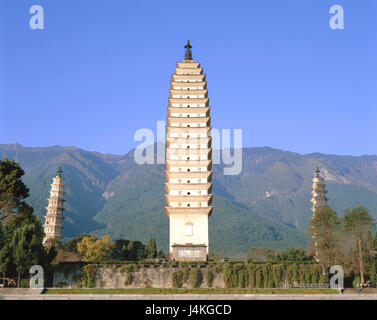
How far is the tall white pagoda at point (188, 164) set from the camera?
61125 millimetres

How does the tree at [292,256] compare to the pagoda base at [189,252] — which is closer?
the pagoda base at [189,252]

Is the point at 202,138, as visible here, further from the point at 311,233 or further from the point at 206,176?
the point at 311,233

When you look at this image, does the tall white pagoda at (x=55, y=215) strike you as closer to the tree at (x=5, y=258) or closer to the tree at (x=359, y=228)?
the tree at (x=5, y=258)

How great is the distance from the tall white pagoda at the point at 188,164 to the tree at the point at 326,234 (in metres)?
13.1

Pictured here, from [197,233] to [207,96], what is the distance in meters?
19.6

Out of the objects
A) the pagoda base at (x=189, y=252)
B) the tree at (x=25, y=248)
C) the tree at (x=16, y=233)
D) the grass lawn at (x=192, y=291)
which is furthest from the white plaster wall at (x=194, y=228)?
the tree at (x=25, y=248)

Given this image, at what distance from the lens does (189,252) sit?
A: 190 feet

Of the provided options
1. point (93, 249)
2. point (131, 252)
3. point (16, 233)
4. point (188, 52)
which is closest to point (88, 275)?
point (16, 233)

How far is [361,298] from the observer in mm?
42312

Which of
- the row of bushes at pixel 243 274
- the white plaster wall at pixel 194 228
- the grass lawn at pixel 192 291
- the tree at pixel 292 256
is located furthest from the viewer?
the tree at pixel 292 256

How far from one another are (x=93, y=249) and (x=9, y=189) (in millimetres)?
13644

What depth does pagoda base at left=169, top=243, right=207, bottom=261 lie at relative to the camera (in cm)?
5756

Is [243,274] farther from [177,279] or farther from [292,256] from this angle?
[292,256]
